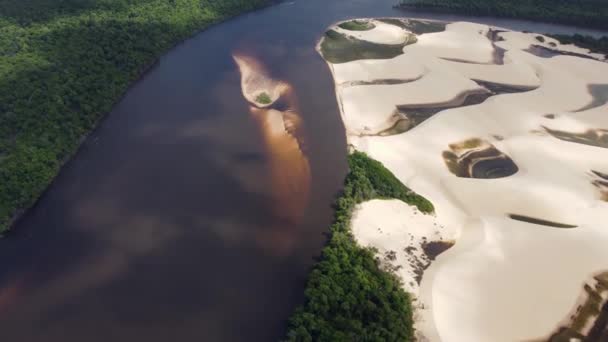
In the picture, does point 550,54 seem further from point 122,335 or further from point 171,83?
point 122,335

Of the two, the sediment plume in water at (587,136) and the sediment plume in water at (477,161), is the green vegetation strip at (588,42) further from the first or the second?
the sediment plume in water at (477,161)

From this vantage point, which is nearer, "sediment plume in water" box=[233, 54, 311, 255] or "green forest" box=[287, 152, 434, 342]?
"green forest" box=[287, 152, 434, 342]

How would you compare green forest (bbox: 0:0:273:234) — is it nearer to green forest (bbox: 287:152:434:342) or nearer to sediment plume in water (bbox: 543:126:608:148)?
green forest (bbox: 287:152:434:342)

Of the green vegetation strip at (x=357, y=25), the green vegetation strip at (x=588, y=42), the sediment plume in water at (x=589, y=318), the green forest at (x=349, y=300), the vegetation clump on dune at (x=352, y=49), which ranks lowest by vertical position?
the green forest at (x=349, y=300)

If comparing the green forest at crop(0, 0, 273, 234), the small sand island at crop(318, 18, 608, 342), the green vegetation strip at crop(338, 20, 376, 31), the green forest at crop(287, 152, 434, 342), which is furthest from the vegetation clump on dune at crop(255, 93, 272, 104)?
the green vegetation strip at crop(338, 20, 376, 31)

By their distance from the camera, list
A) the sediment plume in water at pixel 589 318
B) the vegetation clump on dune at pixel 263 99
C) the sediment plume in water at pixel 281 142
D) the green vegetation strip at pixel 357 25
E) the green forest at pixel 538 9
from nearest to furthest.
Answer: the sediment plume in water at pixel 589 318 → the sediment plume in water at pixel 281 142 → the vegetation clump on dune at pixel 263 99 → the green vegetation strip at pixel 357 25 → the green forest at pixel 538 9

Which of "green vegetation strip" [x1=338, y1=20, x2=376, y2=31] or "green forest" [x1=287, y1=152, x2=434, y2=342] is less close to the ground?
"green vegetation strip" [x1=338, y1=20, x2=376, y2=31]

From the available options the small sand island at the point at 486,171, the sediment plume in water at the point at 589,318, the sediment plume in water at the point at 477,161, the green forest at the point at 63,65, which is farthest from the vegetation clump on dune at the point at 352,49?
the sediment plume in water at the point at 589,318
